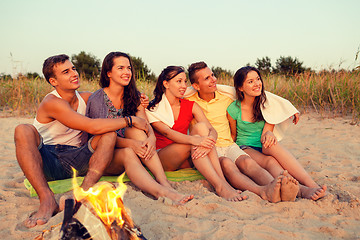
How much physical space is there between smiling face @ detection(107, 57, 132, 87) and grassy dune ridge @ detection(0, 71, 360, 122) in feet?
15.6

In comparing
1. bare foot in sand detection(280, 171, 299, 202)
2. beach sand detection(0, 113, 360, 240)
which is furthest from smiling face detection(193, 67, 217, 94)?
bare foot in sand detection(280, 171, 299, 202)

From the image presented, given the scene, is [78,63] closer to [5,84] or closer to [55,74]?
[5,84]

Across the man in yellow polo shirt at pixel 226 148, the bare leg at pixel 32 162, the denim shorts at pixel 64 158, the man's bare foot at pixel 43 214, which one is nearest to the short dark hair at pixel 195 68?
the man in yellow polo shirt at pixel 226 148

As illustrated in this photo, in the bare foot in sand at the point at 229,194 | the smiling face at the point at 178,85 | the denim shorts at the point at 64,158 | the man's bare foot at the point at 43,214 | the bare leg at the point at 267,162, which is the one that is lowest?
the bare foot in sand at the point at 229,194

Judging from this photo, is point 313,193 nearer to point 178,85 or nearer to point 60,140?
point 178,85

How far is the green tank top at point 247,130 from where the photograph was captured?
3.60 metres

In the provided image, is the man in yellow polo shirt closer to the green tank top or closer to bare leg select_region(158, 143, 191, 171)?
the green tank top

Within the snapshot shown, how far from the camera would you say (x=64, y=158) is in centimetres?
288

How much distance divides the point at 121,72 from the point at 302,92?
5355mm

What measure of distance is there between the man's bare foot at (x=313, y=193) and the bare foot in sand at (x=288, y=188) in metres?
0.21

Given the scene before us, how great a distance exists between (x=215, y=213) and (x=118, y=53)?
81.1 inches

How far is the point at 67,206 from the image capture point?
5.00 ft

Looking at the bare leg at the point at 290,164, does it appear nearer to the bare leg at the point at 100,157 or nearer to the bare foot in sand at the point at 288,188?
the bare foot in sand at the point at 288,188

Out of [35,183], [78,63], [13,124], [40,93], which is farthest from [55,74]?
[78,63]
